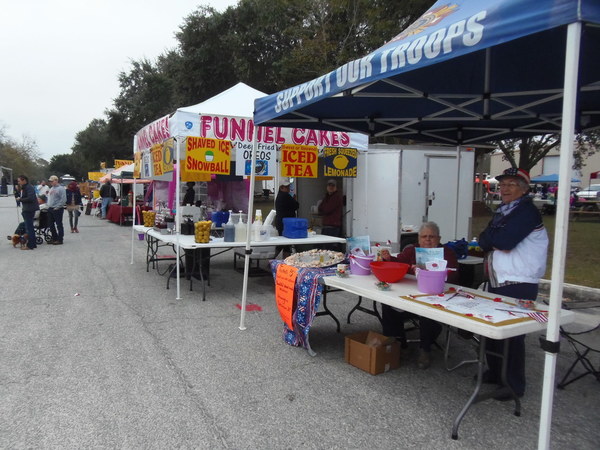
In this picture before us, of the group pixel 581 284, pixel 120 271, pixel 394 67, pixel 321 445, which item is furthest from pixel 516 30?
pixel 120 271

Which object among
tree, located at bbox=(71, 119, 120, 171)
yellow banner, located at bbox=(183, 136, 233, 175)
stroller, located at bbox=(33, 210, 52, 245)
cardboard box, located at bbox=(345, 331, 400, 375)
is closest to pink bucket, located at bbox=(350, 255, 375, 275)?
cardboard box, located at bbox=(345, 331, 400, 375)

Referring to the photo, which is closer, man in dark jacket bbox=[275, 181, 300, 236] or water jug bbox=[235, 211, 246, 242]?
water jug bbox=[235, 211, 246, 242]

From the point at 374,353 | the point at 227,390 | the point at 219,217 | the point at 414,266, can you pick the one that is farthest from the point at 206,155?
the point at 374,353

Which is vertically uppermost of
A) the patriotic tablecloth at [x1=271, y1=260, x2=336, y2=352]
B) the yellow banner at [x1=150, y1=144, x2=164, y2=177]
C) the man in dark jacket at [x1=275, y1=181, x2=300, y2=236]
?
the yellow banner at [x1=150, y1=144, x2=164, y2=177]

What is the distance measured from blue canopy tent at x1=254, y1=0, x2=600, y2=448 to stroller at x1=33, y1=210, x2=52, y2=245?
937 centimetres

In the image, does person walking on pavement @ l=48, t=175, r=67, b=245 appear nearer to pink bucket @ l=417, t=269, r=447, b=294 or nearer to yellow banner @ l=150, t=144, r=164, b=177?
yellow banner @ l=150, t=144, r=164, b=177

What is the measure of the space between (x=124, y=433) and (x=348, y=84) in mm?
2670

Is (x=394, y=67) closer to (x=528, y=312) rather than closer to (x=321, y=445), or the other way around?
(x=528, y=312)

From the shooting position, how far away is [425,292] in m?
3.25

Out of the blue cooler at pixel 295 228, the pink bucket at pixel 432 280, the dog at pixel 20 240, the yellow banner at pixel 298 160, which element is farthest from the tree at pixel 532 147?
the dog at pixel 20 240

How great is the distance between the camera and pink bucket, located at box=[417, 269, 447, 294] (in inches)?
126

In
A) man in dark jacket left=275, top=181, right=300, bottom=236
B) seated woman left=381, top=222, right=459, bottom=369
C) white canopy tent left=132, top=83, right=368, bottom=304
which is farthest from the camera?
man in dark jacket left=275, top=181, right=300, bottom=236

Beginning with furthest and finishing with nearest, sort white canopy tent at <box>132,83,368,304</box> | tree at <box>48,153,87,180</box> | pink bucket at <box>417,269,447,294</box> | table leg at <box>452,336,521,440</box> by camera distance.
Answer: tree at <box>48,153,87,180</box> < white canopy tent at <box>132,83,368,304</box> < pink bucket at <box>417,269,447,294</box> < table leg at <box>452,336,521,440</box>

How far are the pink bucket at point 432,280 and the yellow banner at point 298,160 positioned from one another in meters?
3.65
